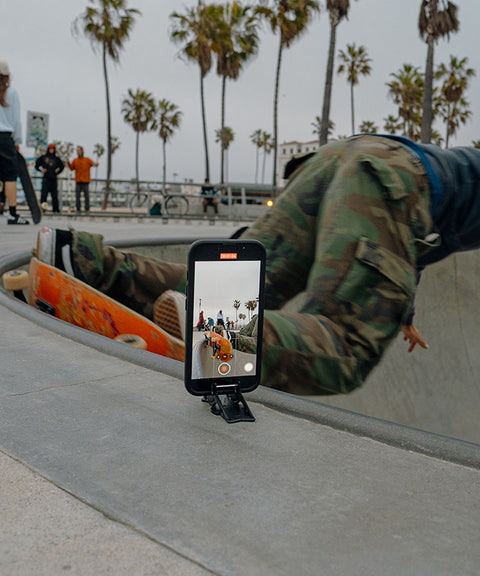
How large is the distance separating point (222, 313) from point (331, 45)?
25.5 meters

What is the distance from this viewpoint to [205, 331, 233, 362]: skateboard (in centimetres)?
→ 193

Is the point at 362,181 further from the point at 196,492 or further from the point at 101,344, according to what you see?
the point at 196,492

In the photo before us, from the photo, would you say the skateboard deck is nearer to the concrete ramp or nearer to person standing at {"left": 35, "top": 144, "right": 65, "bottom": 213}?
the concrete ramp

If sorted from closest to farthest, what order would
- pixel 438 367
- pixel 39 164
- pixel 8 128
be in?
pixel 438 367, pixel 8 128, pixel 39 164

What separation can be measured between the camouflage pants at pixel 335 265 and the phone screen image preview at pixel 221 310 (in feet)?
1.44

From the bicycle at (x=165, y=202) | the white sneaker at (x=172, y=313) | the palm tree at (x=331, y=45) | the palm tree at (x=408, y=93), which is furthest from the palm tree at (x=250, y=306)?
the palm tree at (x=408, y=93)

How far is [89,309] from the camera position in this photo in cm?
356

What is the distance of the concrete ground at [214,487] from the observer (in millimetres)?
1174

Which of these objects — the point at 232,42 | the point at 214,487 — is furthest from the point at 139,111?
the point at 214,487

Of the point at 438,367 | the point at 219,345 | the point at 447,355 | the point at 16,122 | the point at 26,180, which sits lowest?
the point at 438,367

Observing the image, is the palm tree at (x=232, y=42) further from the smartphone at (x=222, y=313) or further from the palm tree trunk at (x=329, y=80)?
the smartphone at (x=222, y=313)

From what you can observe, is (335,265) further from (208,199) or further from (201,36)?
(201,36)

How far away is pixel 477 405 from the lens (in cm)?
628

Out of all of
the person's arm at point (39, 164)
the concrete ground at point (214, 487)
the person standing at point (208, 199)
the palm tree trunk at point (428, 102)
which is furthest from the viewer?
the palm tree trunk at point (428, 102)
